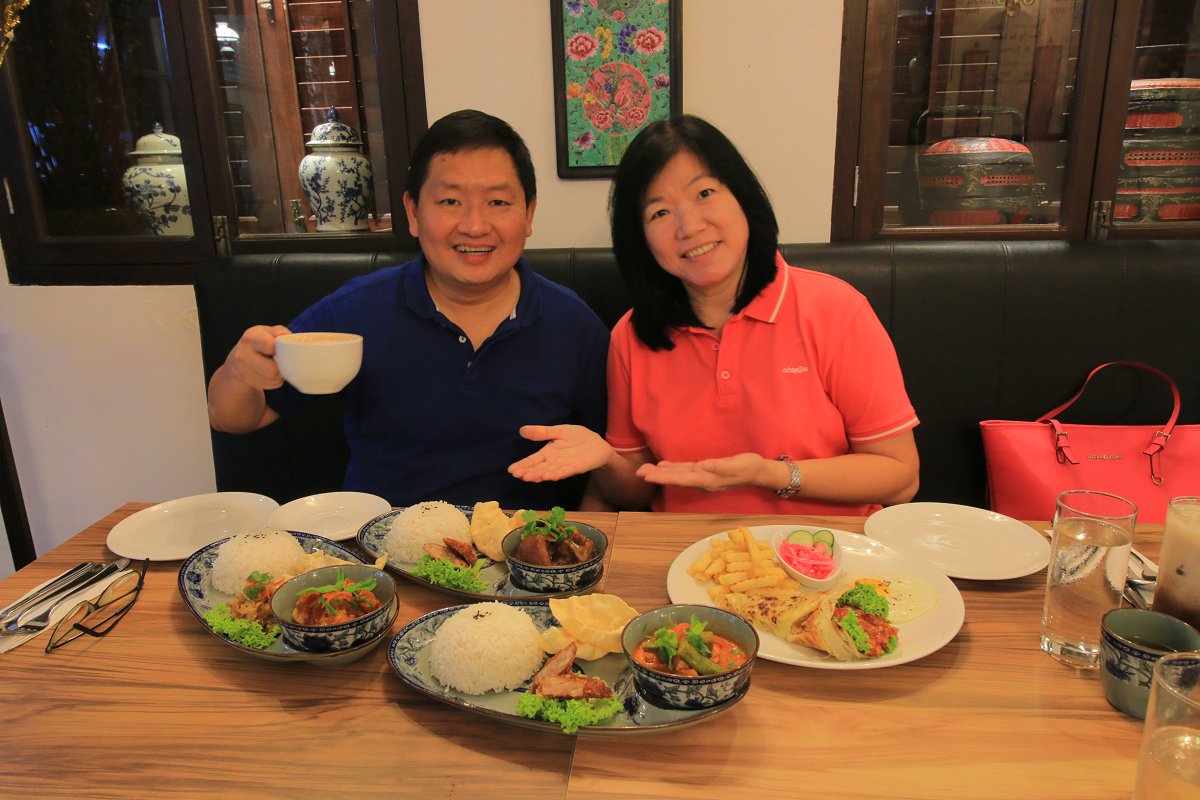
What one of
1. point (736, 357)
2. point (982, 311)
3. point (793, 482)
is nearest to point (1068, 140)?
point (982, 311)

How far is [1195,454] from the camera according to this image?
195cm

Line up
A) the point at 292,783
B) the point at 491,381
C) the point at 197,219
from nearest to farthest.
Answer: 1. the point at 292,783
2. the point at 491,381
3. the point at 197,219

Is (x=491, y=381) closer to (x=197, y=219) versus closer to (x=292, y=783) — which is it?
(x=292, y=783)

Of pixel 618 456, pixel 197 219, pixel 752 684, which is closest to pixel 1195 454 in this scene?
pixel 618 456

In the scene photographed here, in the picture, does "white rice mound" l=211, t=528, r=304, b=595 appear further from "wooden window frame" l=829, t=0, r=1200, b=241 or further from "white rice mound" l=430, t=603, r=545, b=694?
"wooden window frame" l=829, t=0, r=1200, b=241

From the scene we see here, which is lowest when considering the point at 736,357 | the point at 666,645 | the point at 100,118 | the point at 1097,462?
the point at 1097,462

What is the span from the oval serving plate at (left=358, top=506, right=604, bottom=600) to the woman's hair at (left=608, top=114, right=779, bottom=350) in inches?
26.5

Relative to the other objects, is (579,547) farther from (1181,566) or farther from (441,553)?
(1181,566)

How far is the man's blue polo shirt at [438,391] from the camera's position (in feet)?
5.74

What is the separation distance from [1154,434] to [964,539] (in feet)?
3.59

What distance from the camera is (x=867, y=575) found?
45.1 inches

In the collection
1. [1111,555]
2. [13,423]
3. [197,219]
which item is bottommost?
[13,423]

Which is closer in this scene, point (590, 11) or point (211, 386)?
point (211, 386)

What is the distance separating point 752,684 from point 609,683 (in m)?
0.18
